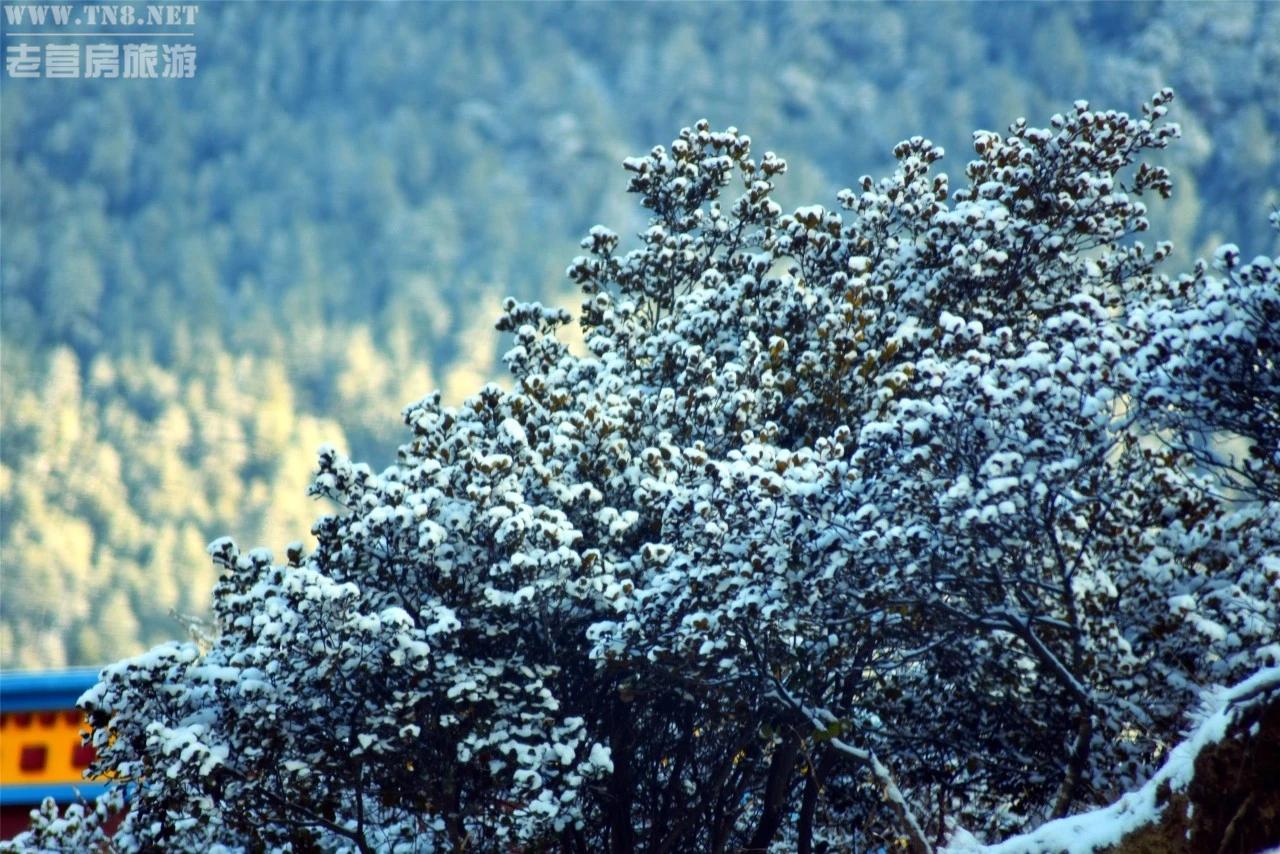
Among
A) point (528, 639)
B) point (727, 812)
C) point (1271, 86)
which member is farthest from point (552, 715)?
point (1271, 86)

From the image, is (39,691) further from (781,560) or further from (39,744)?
(781,560)

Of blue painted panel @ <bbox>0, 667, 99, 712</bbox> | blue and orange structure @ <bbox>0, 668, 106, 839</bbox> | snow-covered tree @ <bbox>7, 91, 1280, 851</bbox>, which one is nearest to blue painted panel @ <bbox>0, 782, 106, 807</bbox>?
blue and orange structure @ <bbox>0, 668, 106, 839</bbox>

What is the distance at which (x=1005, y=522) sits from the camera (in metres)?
13.0

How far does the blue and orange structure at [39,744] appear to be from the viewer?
83.4 feet

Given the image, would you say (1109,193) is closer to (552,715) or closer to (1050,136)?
(1050,136)

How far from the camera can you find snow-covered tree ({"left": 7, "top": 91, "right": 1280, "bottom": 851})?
13.1 m

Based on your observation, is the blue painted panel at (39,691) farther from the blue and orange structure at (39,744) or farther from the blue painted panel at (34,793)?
the blue painted panel at (34,793)

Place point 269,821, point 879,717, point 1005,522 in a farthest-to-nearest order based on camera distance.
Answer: point 879,717 → point 269,821 → point 1005,522

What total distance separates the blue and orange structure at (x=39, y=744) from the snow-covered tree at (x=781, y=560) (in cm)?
1035

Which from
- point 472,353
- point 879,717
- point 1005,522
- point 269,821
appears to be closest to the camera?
point 1005,522

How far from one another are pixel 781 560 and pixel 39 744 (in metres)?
17.1

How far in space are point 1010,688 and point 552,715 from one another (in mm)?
4654

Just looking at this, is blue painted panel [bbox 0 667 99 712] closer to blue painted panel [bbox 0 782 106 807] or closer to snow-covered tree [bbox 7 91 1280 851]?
blue painted panel [bbox 0 782 106 807]

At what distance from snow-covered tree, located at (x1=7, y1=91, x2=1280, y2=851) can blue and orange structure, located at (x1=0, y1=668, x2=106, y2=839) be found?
10.3 m
